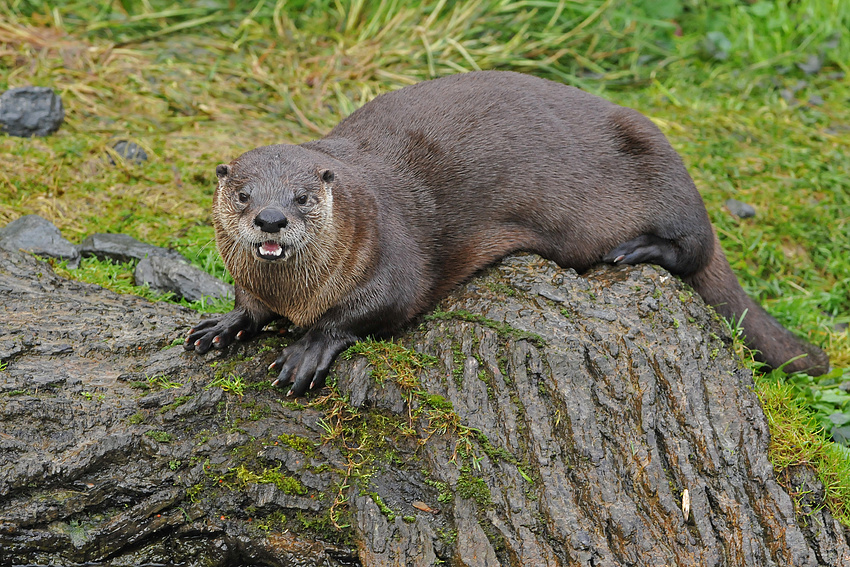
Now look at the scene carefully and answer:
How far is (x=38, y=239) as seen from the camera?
4320 mm

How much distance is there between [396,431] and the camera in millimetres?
2904

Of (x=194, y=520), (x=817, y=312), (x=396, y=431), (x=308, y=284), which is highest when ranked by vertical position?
(x=308, y=284)

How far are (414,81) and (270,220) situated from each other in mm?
3675

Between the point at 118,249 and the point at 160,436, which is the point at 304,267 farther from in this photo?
the point at 118,249

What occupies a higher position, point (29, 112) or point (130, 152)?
point (29, 112)

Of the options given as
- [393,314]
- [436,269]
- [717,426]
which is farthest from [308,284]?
[717,426]

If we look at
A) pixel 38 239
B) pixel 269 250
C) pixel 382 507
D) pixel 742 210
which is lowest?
pixel 742 210

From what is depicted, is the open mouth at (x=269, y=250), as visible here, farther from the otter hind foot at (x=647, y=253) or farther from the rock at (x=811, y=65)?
the rock at (x=811, y=65)

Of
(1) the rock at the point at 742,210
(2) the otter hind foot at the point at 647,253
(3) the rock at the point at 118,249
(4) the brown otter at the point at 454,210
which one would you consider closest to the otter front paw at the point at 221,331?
(4) the brown otter at the point at 454,210

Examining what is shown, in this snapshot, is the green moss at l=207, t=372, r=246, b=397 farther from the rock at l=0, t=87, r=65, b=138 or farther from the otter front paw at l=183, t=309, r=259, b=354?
the rock at l=0, t=87, r=65, b=138

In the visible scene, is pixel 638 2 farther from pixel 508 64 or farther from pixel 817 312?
pixel 817 312

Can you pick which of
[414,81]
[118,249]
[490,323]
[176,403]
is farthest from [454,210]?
[414,81]

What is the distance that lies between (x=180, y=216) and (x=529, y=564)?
10.3 ft

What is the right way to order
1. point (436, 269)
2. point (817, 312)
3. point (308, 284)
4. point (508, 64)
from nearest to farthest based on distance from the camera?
point (308, 284), point (436, 269), point (817, 312), point (508, 64)
